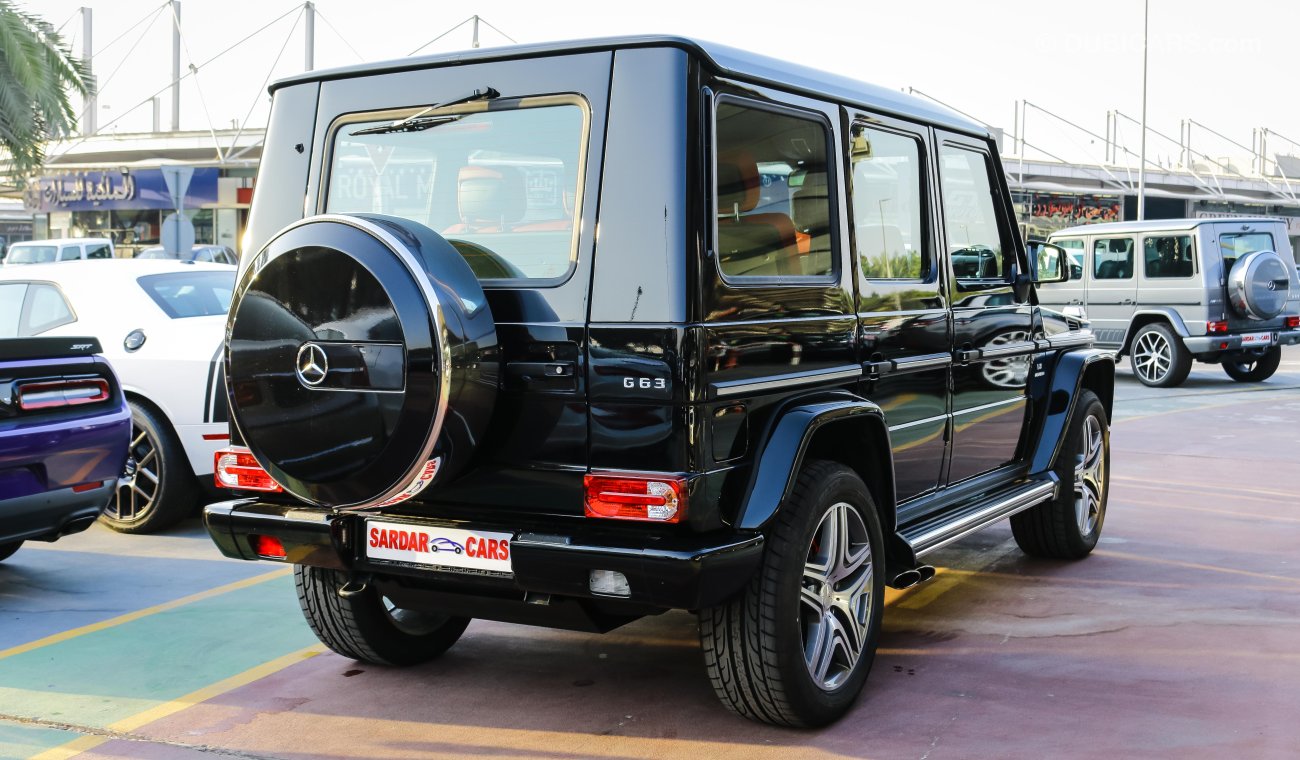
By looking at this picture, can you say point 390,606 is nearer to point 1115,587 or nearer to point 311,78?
point 311,78

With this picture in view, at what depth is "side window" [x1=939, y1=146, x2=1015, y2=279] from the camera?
5.54 m

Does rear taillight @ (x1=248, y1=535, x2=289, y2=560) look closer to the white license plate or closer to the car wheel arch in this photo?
the white license plate

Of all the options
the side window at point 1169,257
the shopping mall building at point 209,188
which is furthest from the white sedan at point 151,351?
the shopping mall building at point 209,188

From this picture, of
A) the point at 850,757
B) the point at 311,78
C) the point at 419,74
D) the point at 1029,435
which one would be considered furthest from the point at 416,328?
the point at 1029,435

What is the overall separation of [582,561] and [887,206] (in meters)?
2.02

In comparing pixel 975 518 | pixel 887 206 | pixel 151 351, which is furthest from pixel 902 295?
pixel 151 351

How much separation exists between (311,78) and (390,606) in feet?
6.77

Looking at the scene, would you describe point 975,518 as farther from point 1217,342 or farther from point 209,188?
point 209,188

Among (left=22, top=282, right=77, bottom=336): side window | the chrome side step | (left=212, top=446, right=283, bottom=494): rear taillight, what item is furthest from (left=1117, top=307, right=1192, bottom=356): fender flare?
(left=212, top=446, right=283, bottom=494): rear taillight

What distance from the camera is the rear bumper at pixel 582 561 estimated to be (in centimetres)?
360

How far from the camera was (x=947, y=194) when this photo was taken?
5.54 meters

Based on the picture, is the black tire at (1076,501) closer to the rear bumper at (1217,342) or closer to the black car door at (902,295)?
the black car door at (902,295)

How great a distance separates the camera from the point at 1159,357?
16.8 meters

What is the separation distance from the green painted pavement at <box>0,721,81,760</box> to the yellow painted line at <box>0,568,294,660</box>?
92 cm
